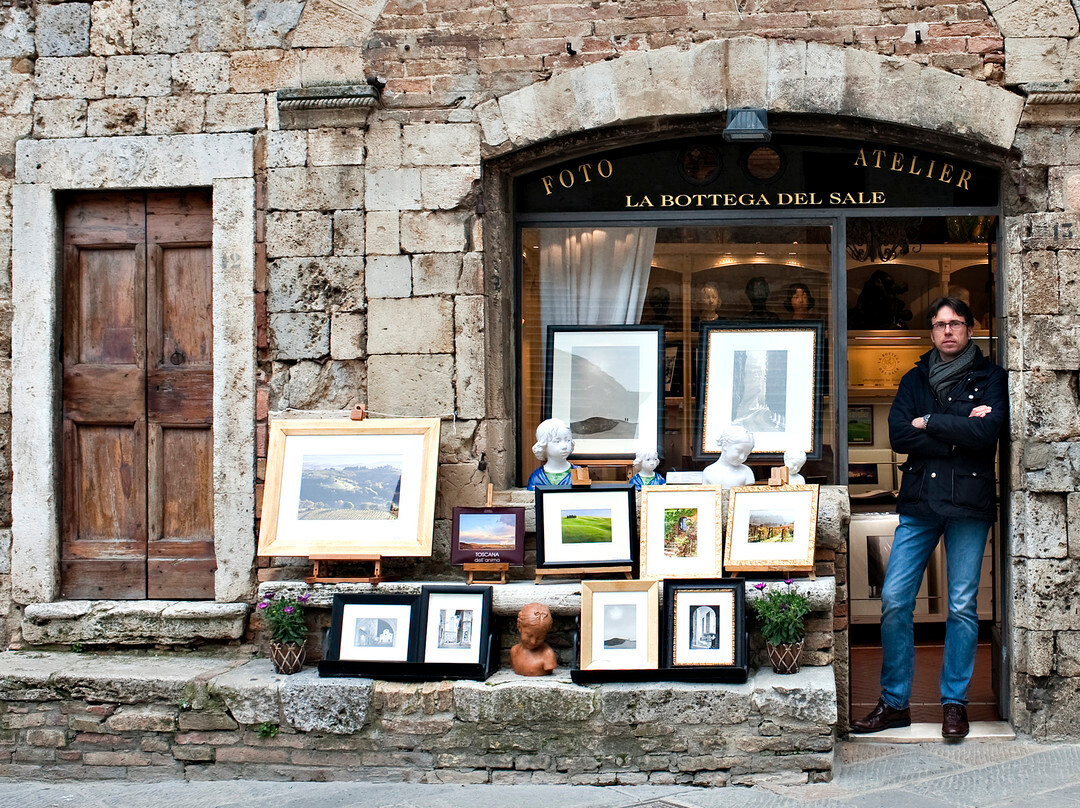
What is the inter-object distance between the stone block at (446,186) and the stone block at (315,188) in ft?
1.11

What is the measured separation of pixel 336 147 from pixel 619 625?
281cm

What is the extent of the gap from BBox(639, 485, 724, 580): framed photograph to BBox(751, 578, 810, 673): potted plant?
0.30 metres

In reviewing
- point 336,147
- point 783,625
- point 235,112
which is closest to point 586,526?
point 783,625

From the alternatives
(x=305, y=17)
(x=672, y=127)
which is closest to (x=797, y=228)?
(x=672, y=127)

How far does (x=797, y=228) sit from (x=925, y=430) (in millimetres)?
1336

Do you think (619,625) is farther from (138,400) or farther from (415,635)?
(138,400)

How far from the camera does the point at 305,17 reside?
5.61 meters

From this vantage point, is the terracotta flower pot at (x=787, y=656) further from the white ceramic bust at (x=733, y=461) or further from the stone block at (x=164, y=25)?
the stone block at (x=164, y=25)

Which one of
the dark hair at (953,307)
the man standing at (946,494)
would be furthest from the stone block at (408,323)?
the dark hair at (953,307)

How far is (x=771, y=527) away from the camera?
197 inches

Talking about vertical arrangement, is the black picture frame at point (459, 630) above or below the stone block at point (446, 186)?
below

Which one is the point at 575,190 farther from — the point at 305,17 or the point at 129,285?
the point at 129,285

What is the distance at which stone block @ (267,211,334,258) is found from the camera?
5539 mm

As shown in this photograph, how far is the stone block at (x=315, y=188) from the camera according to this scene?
18.2 ft
